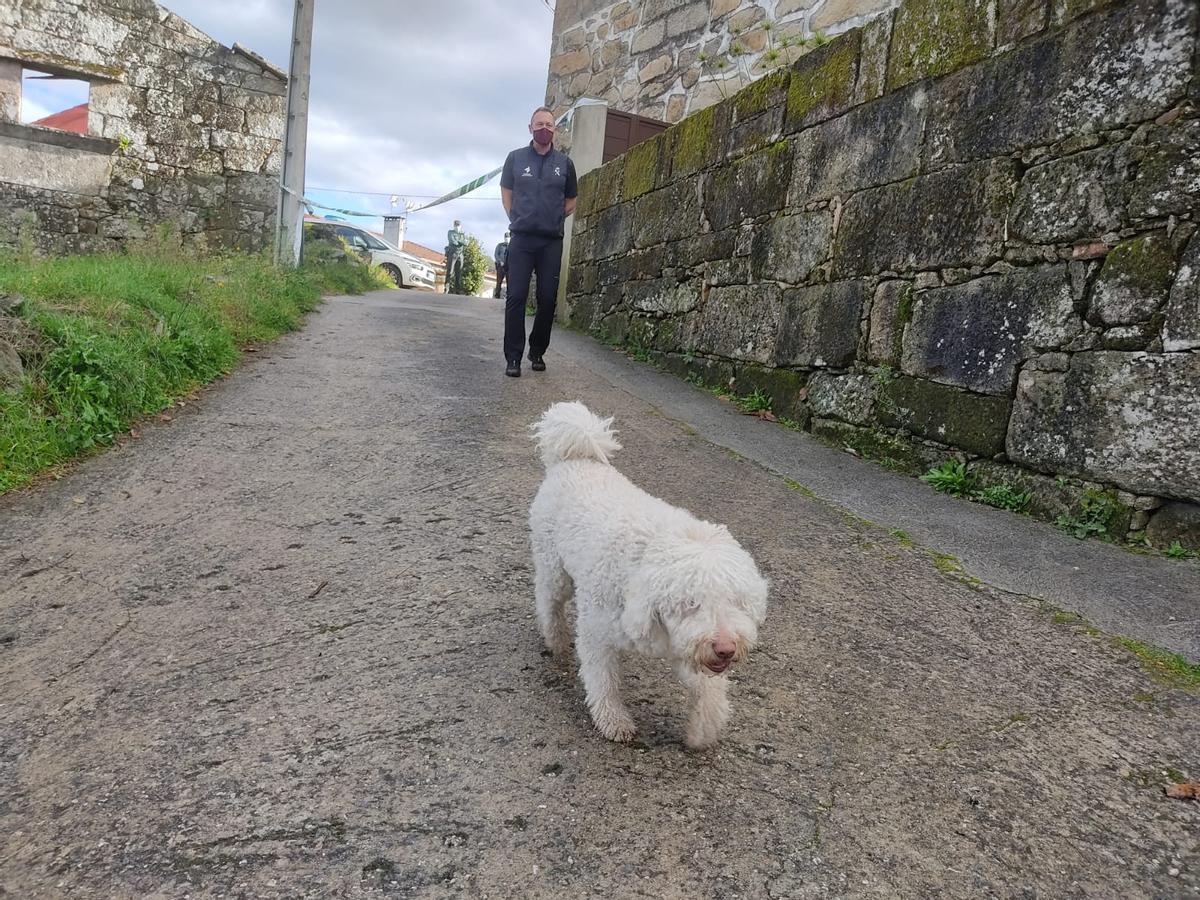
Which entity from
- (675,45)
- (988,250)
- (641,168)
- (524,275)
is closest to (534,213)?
(524,275)

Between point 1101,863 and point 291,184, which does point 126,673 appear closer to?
point 1101,863

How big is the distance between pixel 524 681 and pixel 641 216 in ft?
23.7

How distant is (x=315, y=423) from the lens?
17.0ft

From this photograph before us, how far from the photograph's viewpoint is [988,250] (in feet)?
14.0

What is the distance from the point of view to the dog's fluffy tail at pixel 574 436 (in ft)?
9.18

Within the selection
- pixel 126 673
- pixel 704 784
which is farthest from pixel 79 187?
pixel 704 784

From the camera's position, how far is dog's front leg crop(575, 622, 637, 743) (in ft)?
7.09

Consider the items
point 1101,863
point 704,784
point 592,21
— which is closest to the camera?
point 1101,863

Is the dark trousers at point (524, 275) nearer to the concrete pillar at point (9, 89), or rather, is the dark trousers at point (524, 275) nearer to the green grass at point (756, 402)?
the green grass at point (756, 402)

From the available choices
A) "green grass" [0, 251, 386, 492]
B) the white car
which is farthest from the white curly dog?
the white car

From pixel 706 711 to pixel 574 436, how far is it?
44.2 inches

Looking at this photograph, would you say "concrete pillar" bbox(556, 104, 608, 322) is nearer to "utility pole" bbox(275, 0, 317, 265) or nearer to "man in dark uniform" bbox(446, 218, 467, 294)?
"utility pole" bbox(275, 0, 317, 265)

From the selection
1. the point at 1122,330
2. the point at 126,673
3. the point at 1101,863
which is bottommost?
the point at 126,673

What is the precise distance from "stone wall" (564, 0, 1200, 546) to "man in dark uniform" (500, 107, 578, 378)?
5.11ft
